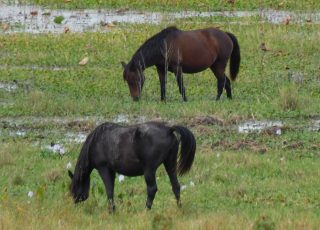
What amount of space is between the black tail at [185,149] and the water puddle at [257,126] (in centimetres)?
448

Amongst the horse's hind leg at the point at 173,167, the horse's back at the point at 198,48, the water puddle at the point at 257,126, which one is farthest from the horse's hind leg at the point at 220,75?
the horse's hind leg at the point at 173,167

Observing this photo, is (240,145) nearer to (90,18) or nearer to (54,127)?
(54,127)

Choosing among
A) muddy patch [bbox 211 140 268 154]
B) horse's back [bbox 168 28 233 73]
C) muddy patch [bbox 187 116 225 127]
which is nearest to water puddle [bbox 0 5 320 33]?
horse's back [bbox 168 28 233 73]

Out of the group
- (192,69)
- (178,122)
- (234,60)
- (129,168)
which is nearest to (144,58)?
(192,69)

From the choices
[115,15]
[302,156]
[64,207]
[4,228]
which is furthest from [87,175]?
[115,15]

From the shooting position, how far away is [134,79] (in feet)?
60.3

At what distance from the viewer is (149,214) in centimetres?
1024

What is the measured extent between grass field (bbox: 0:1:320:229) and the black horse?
238 mm

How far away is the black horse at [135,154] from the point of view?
10.3 m

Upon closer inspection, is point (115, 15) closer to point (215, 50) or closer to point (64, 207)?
point (215, 50)

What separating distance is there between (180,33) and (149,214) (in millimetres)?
8957

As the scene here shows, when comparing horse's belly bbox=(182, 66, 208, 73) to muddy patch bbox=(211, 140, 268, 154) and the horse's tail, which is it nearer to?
the horse's tail

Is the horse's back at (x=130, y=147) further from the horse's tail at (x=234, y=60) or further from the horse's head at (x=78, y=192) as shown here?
the horse's tail at (x=234, y=60)

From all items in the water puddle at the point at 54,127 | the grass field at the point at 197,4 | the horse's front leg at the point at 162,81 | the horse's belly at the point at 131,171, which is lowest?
the grass field at the point at 197,4
